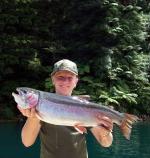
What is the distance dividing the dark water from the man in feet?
29.4

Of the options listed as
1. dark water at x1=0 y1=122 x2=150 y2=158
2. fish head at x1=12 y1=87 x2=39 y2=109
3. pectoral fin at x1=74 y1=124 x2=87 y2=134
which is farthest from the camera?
dark water at x1=0 y1=122 x2=150 y2=158

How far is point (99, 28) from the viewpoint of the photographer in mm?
21125

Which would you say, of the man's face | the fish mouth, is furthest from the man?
the fish mouth

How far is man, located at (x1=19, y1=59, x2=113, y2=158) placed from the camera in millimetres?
3314

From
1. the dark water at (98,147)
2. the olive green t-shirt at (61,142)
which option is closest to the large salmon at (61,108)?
the olive green t-shirt at (61,142)

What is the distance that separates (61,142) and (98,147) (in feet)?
34.6

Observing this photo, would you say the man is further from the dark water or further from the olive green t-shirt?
the dark water

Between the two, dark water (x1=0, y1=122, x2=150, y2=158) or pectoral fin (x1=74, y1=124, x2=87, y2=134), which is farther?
dark water (x1=0, y1=122, x2=150, y2=158)

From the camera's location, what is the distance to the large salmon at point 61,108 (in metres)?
3.17

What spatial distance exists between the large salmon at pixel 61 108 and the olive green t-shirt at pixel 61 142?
0.10m

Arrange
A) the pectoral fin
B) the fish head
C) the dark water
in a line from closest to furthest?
the fish head
the pectoral fin
the dark water

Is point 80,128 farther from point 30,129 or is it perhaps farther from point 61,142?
point 30,129

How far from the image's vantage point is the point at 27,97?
3.13m

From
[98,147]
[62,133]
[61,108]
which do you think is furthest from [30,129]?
[98,147]
